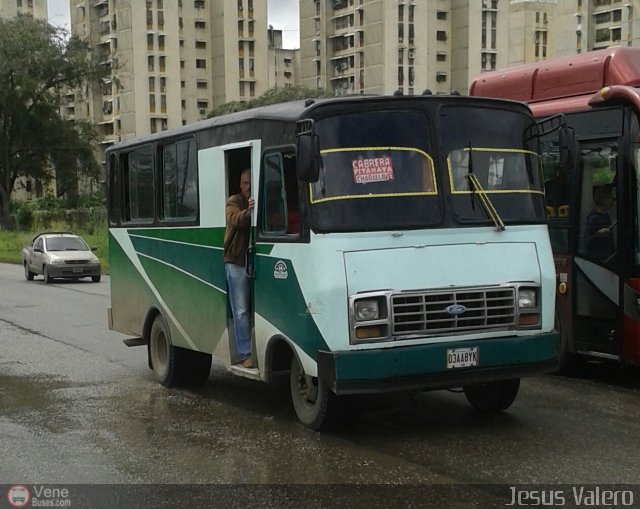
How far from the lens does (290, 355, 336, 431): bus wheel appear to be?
7492mm

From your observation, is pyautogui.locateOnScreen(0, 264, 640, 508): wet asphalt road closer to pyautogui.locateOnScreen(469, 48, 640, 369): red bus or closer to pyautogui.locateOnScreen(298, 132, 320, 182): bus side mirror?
pyautogui.locateOnScreen(469, 48, 640, 369): red bus

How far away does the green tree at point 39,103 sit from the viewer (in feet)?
211

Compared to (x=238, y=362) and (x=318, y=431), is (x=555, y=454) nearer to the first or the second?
(x=318, y=431)

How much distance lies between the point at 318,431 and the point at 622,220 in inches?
151

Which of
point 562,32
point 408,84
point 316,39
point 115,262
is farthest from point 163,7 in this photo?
point 115,262

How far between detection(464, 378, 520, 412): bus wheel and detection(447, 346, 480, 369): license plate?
36.0 inches

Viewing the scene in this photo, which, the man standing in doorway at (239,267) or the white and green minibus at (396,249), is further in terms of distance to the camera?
the man standing in doorway at (239,267)

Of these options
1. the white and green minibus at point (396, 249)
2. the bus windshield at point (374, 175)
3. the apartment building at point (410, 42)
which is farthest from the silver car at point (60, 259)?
the apartment building at point (410, 42)

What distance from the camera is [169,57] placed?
381ft

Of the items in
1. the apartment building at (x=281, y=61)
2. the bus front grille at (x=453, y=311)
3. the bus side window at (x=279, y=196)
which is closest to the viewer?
the bus front grille at (x=453, y=311)

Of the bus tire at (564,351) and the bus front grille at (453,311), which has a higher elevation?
the bus front grille at (453,311)

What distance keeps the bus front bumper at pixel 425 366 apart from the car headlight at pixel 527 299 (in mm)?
249

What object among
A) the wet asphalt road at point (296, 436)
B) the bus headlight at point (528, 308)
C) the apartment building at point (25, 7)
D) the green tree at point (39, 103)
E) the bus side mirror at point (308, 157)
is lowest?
the wet asphalt road at point (296, 436)

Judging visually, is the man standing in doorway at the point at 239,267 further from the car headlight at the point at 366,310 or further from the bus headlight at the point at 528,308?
the bus headlight at the point at 528,308
